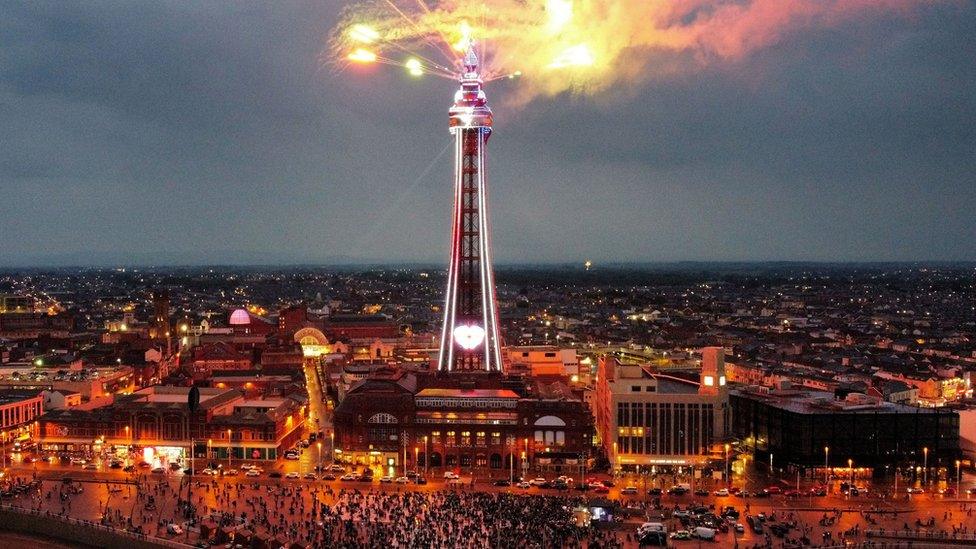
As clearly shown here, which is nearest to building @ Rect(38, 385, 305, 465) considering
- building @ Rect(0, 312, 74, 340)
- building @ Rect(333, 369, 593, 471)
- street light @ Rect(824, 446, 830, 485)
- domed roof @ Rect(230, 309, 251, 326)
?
building @ Rect(333, 369, 593, 471)

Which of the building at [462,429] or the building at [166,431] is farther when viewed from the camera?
the building at [166,431]

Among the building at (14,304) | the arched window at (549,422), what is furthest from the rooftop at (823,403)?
the building at (14,304)

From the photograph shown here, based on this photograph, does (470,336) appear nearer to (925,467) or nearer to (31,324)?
(925,467)

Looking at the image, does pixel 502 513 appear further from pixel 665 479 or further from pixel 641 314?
pixel 641 314

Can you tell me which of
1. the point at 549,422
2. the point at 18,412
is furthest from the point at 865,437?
the point at 18,412

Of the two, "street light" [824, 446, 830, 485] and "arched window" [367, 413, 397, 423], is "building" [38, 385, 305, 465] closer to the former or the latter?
"arched window" [367, 413, 397, 423]

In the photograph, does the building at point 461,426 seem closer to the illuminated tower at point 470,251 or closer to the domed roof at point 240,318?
the illuminated tower at point 470,251
